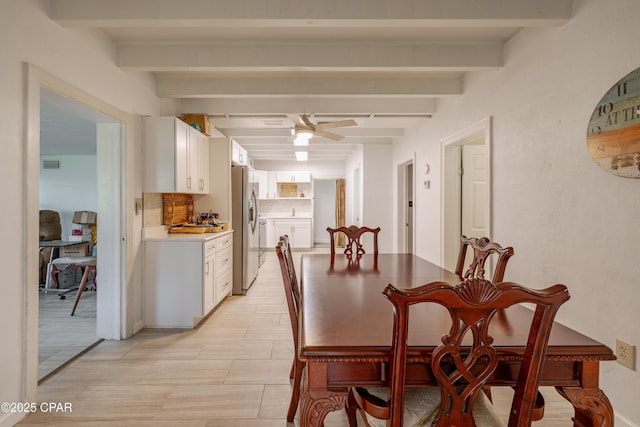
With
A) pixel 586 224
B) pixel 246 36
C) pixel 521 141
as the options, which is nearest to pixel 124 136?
pixel 246 36

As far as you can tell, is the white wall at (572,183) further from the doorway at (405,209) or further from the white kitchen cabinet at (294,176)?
the white kitchen cabinet at (294,176)

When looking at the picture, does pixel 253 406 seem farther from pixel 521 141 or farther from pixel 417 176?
pixel 417 176

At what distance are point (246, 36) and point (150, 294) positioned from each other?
2486 mm

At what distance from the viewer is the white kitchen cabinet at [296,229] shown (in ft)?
29.1

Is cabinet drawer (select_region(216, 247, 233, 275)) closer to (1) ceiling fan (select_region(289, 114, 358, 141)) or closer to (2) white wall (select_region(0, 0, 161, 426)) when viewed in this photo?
(1) ceiling fan (select_region(289, 114, 358, 141))

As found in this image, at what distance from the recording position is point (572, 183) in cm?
207

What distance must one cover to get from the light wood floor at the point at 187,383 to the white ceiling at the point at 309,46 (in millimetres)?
2288

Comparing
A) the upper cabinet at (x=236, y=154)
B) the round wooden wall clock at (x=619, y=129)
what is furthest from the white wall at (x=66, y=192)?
the round wooden wall clock at (x=619, y=129)

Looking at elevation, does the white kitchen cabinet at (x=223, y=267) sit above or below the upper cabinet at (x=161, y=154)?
below

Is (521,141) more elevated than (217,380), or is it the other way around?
(521,141)

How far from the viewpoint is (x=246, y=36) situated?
8.72 ft

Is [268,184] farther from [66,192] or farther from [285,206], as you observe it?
[66,192]

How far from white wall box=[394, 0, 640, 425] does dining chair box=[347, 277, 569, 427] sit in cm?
122

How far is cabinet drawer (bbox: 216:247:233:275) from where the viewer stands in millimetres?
3815
